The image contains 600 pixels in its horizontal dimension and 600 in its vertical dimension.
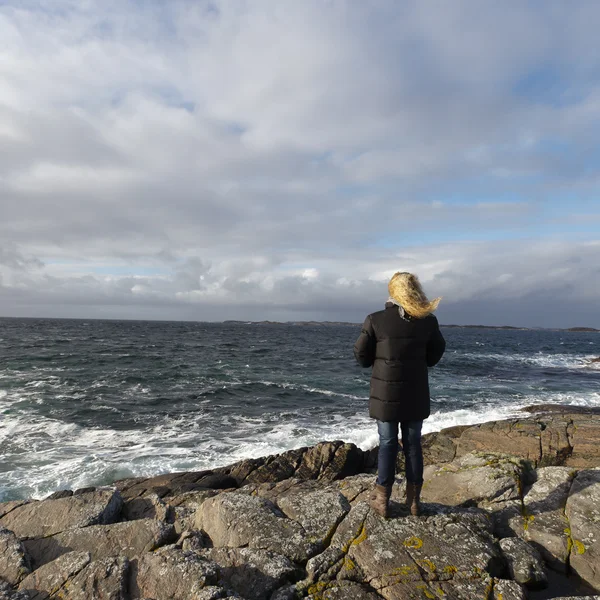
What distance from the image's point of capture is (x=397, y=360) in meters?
4.96

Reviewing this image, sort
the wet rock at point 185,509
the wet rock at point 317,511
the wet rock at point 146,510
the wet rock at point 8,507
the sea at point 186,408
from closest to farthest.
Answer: the wet rock at point 317,511
the wet rock at point 185,509
the wet rock at point 146,510
the wet rock at point 8,507
the sea at point 186,408

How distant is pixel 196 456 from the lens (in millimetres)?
15188

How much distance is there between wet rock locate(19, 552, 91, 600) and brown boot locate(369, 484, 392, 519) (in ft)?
11.0

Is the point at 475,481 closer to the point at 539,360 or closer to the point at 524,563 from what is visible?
the point at 524,563

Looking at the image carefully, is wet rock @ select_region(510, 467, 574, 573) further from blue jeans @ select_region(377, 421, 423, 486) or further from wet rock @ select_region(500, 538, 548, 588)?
blue jeans @ select_region(377, 421, 423, 486)

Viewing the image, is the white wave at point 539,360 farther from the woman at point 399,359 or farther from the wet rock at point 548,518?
the woman at point 399,359

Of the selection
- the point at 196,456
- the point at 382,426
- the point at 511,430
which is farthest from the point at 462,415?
the point at 382,426

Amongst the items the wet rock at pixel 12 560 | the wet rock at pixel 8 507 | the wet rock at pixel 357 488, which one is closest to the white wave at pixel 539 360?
the wet rock at pixel 357 488

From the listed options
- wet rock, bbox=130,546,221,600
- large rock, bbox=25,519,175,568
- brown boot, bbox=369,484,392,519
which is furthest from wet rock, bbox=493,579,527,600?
large rock, bbox=25,519,175,568

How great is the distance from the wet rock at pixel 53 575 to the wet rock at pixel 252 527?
1.48 metres

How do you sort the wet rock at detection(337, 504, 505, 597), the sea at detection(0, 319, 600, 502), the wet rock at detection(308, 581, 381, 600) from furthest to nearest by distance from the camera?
the sea at detection(0, 319, 600, 502)
the wet rock at detection(337, 504, 505, 597)
the wet rock at detection(308, 581, 381, 600)

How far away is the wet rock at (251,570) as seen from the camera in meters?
4.18

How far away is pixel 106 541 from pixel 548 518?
591 centimetres

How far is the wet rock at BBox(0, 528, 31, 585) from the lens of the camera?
4.47 metres
